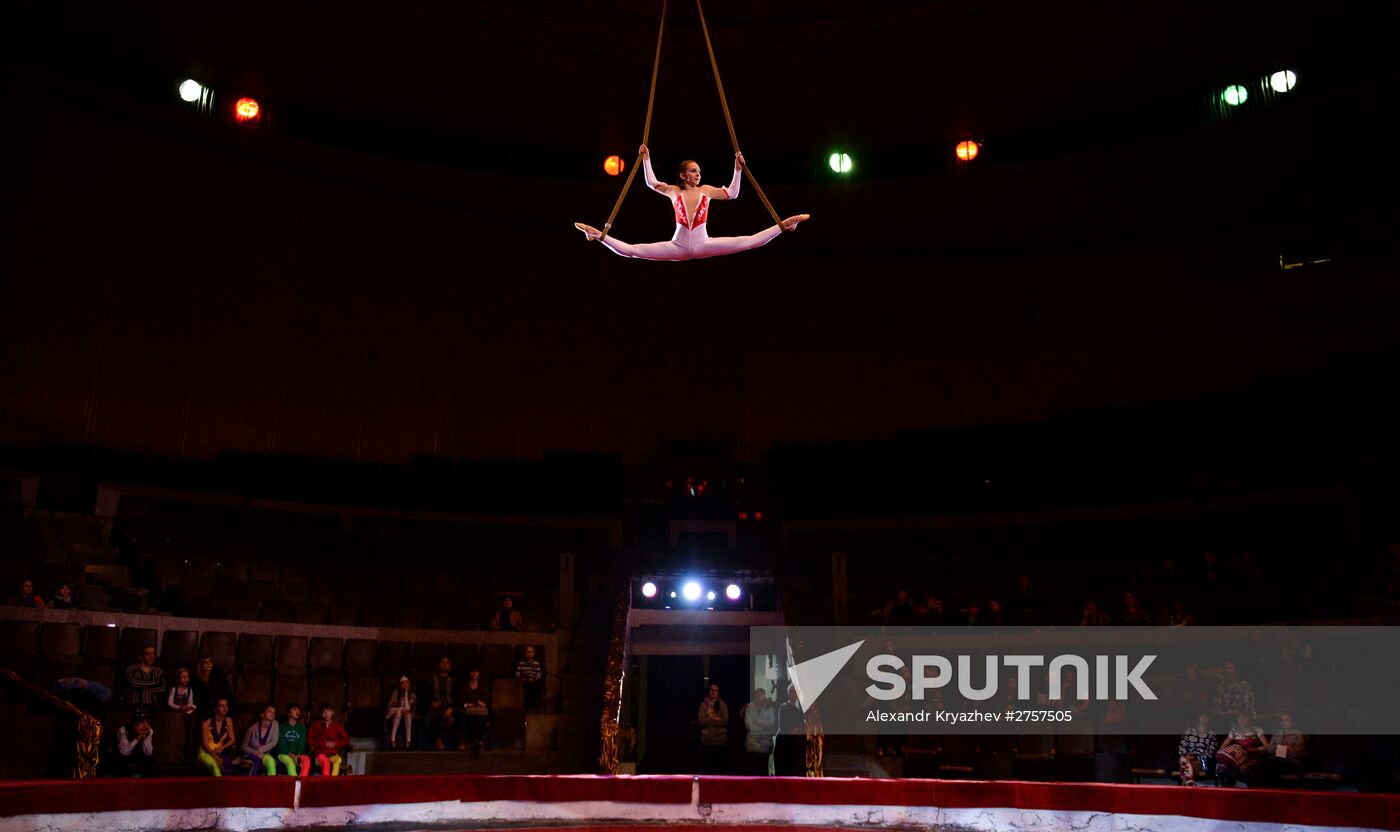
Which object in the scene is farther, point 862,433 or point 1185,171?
point 862,433

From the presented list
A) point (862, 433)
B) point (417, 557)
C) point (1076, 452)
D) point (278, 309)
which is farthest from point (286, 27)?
point (1076, 452)

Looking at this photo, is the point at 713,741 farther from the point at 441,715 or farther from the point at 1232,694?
the point at 1232,694

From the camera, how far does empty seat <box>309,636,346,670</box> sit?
12203mm

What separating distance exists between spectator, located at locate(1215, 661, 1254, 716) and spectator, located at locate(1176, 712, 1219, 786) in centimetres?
18

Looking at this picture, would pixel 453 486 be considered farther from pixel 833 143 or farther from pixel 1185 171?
pixel 1185 171

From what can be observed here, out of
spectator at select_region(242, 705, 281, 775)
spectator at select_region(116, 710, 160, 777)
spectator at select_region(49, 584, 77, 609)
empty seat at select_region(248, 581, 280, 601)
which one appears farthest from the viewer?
empty seat at select_region(248, 581, 280, 601)

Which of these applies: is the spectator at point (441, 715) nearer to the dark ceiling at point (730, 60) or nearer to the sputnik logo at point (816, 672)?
the sputnik logo at point (816, 672)

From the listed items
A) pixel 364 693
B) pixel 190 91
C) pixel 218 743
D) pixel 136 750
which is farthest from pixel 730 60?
pixel 136 750

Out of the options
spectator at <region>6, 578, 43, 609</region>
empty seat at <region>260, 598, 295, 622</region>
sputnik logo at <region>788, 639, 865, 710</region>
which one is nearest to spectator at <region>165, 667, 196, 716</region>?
spectator at <region>6, 578, 43, 609</region>

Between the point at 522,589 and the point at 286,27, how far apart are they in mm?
8179

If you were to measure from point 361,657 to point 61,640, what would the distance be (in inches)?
117

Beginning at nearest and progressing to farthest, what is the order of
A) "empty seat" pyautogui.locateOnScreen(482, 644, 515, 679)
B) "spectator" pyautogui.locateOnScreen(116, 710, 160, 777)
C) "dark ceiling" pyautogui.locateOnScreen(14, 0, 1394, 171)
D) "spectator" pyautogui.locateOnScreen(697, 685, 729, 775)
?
"spectator" pyautogui.locateOnScreen(116, 710, 160, 777)
"spectator" pyautogui.locateOnScreen(697, 685, 729, 775)
"empty seat" pyautogui.locateOnScreen(482, 644, 515, 679)
"dark ceiling" pyautogui.locateOnScreen(14, 0, 1394, 171)

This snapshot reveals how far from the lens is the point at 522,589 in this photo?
47.2 feet

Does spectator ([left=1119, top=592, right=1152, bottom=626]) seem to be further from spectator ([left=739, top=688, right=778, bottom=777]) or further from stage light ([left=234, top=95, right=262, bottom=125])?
stage light ([left=234, top=95, right=262, bottom=125])
